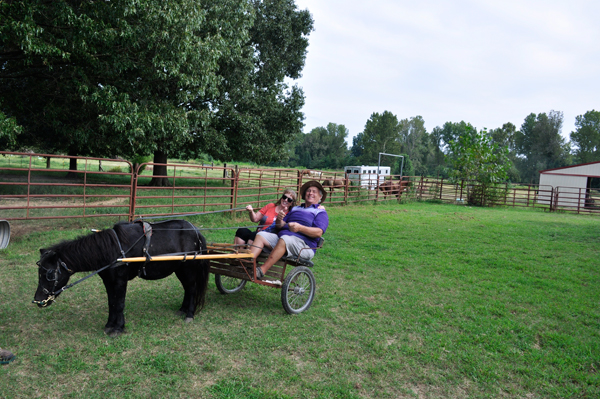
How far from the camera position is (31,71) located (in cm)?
1044

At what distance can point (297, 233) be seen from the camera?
4.40m

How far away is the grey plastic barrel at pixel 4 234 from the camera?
6402 mm

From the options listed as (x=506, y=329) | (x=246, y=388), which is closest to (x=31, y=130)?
(x=246, y=388)

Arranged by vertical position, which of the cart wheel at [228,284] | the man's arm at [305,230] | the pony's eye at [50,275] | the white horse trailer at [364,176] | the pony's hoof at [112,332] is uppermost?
the white horse trailer at [364,176]

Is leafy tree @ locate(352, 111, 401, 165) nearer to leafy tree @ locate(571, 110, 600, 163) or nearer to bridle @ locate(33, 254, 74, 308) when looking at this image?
leafy tree @ locate(571, 110, 600, 163)

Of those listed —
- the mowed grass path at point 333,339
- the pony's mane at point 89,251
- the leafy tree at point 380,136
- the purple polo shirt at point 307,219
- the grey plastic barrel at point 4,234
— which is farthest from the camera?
the leafy tree at point 380,136

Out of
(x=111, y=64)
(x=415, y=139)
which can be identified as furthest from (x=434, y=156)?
(x=111, y=64)

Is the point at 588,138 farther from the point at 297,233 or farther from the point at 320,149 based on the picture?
the point at 297,233

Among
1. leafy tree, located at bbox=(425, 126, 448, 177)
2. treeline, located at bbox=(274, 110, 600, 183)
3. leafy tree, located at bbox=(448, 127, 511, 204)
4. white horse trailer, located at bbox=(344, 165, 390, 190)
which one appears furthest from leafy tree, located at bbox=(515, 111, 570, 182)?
leafy tree, located at bbox=(448, 127, 511, 204)

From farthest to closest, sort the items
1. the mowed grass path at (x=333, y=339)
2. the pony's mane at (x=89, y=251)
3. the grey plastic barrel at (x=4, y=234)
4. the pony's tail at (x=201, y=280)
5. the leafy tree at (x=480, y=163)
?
the leafy tree at (x=480, y=163)
the grey plastic barrel at (x=4, y=234)
the pony's tail at (x=201, y=280)
the pony's mane at (x=89, y=251)
the mowed grass path at (x=333, y=339)

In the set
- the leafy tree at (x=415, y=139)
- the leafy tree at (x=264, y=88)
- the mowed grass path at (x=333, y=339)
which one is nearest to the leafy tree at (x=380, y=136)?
the leafy tree at (x=415, y=139)

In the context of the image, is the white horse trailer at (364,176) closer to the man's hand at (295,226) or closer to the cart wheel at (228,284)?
the cart wheel at (228,284)

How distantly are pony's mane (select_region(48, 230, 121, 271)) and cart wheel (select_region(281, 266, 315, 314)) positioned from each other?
5.58 feet

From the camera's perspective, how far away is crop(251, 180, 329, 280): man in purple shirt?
13.7 ft
